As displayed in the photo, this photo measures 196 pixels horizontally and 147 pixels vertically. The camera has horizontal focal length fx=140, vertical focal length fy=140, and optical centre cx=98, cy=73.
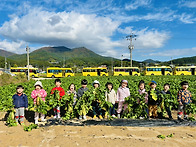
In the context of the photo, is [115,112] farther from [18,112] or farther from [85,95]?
[18,112]

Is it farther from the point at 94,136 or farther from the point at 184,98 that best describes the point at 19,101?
the point at 184,98

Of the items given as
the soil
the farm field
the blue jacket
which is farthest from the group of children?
the soil

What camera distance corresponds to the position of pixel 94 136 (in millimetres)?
4371

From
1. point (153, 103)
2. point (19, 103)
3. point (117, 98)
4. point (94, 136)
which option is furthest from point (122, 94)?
point (19, 103)

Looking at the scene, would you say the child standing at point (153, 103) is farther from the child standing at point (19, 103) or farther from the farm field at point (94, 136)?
the child standing at point (19, 103)

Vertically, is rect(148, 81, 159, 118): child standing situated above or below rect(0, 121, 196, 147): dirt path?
above

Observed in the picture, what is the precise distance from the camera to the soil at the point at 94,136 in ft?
13.0

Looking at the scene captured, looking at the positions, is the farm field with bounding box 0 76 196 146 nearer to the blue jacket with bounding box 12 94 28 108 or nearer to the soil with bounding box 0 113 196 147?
the soil with bounding box 0 113 196 147

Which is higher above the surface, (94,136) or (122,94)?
(122,94)

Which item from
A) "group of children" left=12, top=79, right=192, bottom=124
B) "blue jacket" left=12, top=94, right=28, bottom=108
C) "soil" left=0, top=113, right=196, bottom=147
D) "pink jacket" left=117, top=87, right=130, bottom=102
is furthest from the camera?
"pink jacket" left=117, top=87, right=130, bottom=102

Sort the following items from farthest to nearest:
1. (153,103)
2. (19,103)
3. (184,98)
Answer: (153,103), (184,98), (19,103)

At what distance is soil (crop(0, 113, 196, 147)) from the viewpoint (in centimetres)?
396

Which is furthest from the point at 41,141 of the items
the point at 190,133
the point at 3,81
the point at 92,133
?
the point at 3,81

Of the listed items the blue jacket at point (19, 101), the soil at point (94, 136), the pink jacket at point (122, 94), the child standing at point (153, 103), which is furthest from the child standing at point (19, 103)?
the child standing at point (153, 103)
